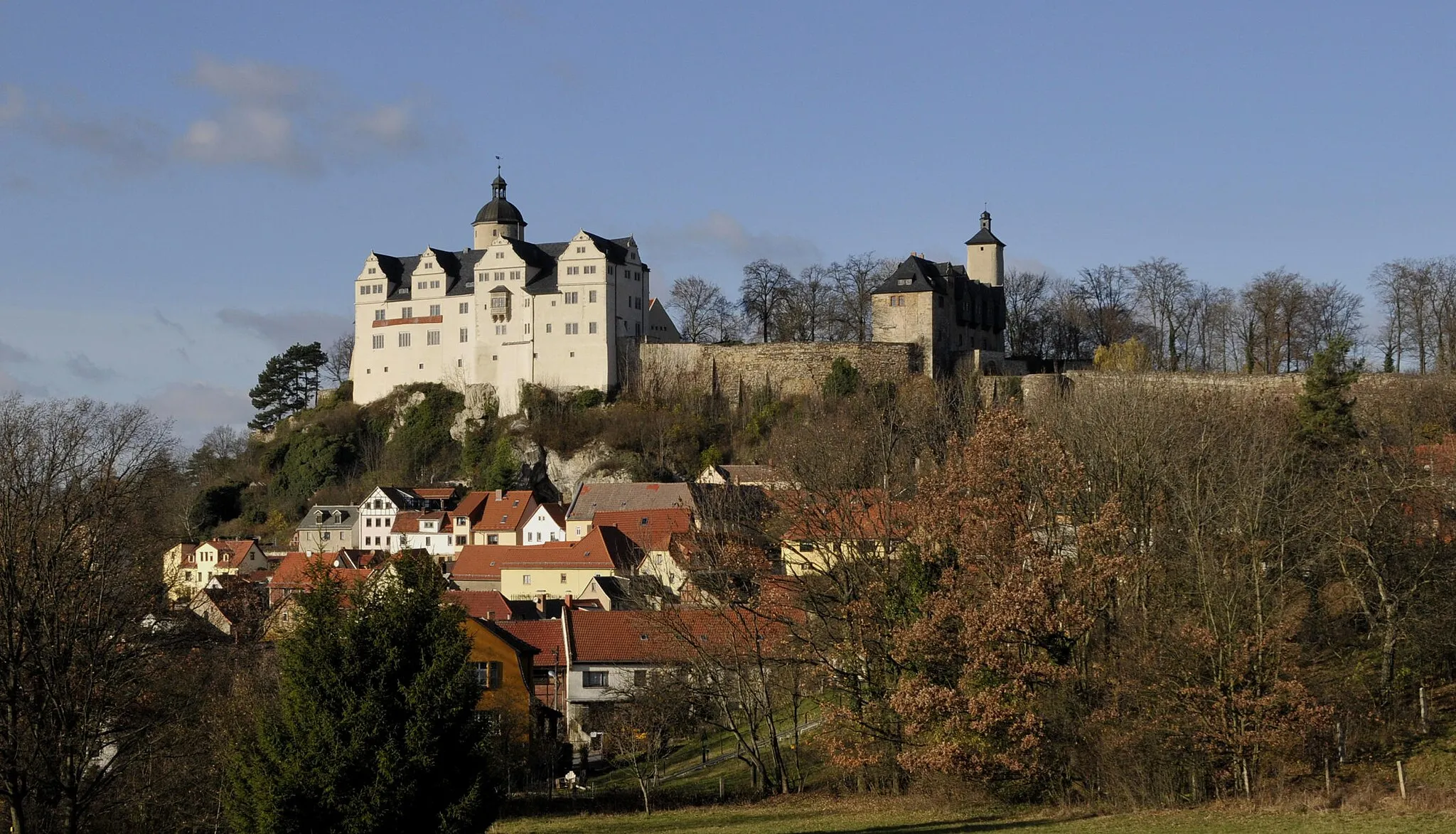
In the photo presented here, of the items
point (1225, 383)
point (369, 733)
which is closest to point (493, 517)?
point (1225, 383)

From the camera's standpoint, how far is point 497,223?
8444cm

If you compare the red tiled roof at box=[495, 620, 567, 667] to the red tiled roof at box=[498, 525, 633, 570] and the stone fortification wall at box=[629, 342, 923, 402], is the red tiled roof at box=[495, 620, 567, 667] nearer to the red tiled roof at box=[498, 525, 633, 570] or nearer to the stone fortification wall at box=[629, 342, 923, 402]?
the red tiled roof at box=[498, 525, 633, 570]

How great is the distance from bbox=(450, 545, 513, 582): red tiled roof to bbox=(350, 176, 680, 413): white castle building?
53.5 ft

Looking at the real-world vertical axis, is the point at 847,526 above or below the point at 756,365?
below

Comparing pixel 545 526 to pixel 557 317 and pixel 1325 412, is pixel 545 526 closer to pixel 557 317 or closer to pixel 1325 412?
pixel 557 317

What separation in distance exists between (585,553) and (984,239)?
1380 inches

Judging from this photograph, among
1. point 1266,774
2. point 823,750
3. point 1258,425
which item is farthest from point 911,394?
point 1266,774

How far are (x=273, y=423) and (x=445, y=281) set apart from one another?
16133 millimetres

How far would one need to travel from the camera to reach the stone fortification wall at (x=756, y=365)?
7275 cm

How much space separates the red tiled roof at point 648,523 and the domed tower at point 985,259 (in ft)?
90.4

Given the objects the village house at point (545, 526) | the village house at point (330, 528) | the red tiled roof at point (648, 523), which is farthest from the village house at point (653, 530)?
the village house at point (330, 528)

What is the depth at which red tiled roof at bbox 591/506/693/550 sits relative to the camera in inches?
2186

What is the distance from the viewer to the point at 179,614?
30766 mm

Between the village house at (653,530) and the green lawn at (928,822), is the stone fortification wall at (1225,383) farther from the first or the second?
the green lawn at (928,822)
